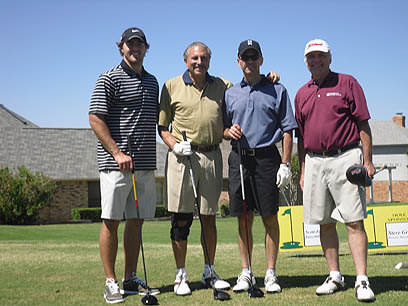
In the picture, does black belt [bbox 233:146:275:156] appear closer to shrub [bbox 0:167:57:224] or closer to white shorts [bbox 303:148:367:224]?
white shorts [bbox 303:148:367:224]

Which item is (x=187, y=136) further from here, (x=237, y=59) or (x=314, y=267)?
(x=314, y=267)

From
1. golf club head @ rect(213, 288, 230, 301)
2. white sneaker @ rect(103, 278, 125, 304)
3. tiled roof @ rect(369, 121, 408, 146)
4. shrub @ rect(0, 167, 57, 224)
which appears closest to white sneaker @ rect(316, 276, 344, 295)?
golf club head @ rect(213, 288, 230, 301)

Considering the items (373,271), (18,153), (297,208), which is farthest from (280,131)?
(18,153)

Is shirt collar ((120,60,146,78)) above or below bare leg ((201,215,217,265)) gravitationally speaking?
above

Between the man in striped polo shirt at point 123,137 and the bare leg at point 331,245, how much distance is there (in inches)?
66.6

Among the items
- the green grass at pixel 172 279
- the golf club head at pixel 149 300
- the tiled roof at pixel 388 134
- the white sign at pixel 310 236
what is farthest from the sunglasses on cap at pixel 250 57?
the tiled roof at pixel 388 134

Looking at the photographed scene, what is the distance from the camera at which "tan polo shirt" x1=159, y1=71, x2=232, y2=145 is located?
19.6ft

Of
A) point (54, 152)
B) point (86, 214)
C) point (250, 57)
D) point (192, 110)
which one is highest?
point (54, 152)

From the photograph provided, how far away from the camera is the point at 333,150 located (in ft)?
18.1

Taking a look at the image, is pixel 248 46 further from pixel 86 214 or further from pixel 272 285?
pixel 86 214

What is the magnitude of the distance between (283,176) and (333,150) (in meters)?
0.53

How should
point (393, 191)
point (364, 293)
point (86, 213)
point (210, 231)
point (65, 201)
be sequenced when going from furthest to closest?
point (393, 191), point (65, 201), point (86, 213), point (210, 231), point (364, 293)

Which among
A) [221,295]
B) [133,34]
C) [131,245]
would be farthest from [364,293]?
[133,34]

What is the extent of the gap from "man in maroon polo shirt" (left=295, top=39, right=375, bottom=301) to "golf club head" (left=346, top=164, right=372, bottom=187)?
133 millimetres
